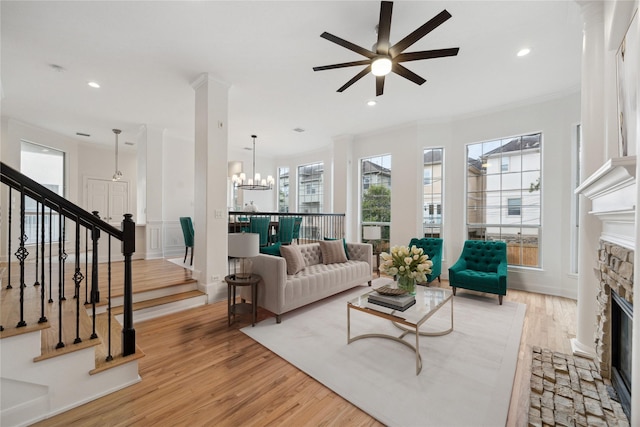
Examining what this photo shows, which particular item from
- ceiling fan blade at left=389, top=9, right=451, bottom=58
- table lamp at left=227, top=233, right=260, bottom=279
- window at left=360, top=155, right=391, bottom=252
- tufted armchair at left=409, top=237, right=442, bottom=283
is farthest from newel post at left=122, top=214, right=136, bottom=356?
window at left=360, top=155, right=391, bottom=252

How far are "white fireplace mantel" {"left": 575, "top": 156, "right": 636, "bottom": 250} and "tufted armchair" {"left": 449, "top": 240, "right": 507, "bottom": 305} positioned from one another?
1945 millimetres

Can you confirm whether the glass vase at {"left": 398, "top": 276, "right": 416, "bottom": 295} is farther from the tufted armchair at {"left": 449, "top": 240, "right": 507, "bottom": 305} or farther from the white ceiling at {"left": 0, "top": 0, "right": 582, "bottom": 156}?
the white ceiling at {"left": 0, "top": 0, "right": 582, "bottom": 156}

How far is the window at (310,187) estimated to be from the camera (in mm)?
8414

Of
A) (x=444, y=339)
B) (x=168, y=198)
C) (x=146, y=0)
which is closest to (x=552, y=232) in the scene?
(x=444, y=339)

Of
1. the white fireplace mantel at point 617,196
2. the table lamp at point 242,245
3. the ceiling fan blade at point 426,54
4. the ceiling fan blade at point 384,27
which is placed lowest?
the table lamp at point 242,245

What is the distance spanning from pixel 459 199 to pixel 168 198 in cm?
670

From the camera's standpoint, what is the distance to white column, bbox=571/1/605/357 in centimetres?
241

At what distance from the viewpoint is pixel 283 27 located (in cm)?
283

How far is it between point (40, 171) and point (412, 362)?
837cm

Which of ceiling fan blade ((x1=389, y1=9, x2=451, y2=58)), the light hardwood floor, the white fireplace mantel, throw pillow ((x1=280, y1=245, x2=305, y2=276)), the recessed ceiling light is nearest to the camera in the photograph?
the white fireplace mantel

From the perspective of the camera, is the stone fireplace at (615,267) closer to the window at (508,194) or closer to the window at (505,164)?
the window at (508,194)

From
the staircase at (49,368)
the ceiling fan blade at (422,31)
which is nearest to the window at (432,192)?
the ceiling fan blade at (422,31)

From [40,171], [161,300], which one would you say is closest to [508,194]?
[161,300]

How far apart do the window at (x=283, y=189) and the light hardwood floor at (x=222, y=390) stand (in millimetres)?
6477
